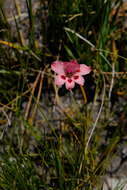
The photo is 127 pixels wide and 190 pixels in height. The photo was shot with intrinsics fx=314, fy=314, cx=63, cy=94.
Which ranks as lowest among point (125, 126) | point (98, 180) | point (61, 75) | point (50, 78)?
point (98, 180)

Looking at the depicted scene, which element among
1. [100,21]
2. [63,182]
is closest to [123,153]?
[63,182]

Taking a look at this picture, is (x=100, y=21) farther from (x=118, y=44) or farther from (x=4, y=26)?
(x=4, y=26)

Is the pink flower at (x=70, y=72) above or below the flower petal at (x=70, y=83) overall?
above

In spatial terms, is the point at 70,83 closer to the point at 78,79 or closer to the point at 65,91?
the point at 78,79

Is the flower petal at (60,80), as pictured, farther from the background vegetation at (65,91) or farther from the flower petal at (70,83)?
the background vegetation at (65,91)

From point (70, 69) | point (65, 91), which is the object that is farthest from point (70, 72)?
point (65, 91)

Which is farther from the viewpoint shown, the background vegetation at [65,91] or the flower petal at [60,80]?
the background vegetation at [65,91]

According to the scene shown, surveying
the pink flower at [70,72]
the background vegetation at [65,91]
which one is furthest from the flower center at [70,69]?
the background vegetation at [65,91]

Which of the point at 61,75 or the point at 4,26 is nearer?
the point at 61,75
